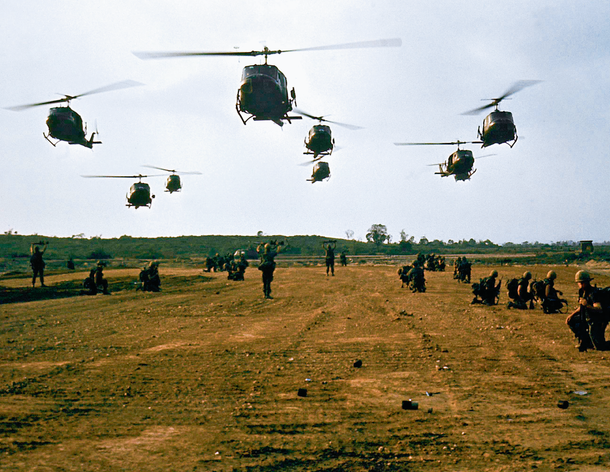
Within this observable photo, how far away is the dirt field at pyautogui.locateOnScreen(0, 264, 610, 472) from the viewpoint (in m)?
3.58

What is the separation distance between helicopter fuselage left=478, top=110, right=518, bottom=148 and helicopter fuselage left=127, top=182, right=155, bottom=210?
25067mm

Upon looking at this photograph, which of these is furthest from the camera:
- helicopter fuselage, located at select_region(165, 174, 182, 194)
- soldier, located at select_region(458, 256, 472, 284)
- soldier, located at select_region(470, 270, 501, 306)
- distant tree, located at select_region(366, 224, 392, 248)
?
distant tree, located at select_region(366, 224, 392, 248)

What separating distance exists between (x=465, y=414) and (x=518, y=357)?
10.3 feet

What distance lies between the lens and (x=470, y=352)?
7.34 metres

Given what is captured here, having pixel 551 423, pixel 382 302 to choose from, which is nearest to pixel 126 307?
pixel 382 302

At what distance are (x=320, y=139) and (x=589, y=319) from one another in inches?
680

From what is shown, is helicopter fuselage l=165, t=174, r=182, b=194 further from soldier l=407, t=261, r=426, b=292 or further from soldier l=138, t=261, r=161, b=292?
soldier l=407, t=261, r=426, b=292

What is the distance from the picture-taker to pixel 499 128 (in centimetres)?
2119

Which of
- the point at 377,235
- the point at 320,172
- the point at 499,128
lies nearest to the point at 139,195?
the point at 320,172

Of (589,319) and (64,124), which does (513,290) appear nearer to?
(589,319)

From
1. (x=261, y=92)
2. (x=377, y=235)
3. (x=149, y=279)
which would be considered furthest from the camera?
(x=377, y=235)

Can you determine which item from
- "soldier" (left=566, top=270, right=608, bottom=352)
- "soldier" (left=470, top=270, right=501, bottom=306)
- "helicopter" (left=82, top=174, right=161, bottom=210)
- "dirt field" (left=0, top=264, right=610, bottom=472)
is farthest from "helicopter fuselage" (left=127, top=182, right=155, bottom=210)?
"soldier" (left=566, top=270, right=608, bottom=352)

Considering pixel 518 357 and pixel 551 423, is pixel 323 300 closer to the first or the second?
pixel 518 357

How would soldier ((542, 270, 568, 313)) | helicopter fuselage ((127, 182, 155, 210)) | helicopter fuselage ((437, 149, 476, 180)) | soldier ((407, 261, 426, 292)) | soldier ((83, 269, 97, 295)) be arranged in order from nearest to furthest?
Result: 1. soldier ((542, 270, 568, 313))
2. soldier ((407, 261, 426, 292))
3. soldier ((83, 269, 97, 295))
4. helicopter fuselage ((437, 149, 476, 180))
5. helicopter fuselage ((127, 182, 155, 210))
